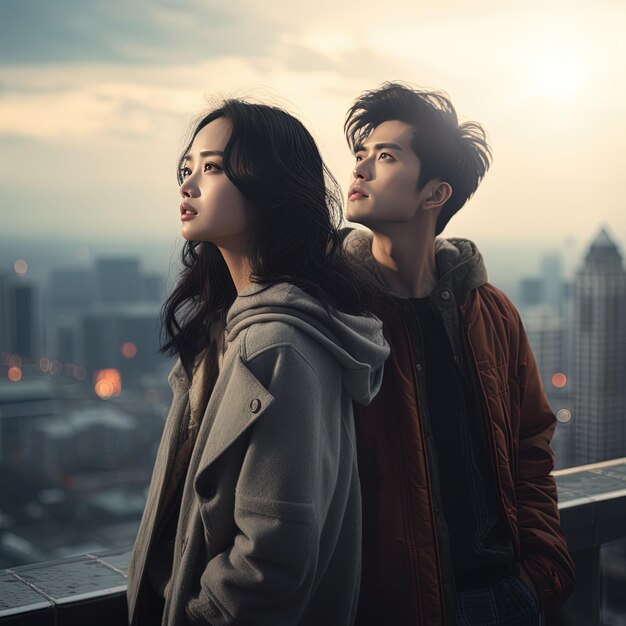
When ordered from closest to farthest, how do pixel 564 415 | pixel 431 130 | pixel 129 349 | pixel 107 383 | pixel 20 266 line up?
1. pixel 431 130
2. pixel 564 415
3. pixel 129 349
4. pixel 107 383
5. pixel 20 266

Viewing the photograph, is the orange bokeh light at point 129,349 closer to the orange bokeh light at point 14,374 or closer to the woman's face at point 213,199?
the orange bokeh light at point 14,374

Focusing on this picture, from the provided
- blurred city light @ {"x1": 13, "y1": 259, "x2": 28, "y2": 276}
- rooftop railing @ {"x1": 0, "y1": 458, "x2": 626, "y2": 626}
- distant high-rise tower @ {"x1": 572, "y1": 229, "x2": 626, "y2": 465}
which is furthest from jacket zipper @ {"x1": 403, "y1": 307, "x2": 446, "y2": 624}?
blurred city light @ {"x1": 13, "y1": 259, "x2": 28, "y2": 276}

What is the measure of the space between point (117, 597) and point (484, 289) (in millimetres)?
826

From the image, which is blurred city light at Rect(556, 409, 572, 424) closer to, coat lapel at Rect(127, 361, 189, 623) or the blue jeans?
the blue jeans

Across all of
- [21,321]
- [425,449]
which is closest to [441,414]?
[425,449]

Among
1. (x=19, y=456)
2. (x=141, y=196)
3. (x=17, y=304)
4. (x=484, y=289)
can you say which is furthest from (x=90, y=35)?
(x=484, y=289)

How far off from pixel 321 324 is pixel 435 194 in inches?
17.9

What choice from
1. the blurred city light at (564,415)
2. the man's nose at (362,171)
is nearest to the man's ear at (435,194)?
the man's nose at (362,171)

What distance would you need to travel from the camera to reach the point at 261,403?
105 cm

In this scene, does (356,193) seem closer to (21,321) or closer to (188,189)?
(188,189)

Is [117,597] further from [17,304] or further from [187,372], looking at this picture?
[17,304]

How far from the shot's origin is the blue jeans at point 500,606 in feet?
4.42

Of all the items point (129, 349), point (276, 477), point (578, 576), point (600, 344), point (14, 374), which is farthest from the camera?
point (129, 349)

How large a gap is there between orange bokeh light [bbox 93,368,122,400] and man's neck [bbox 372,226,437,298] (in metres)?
26.1
